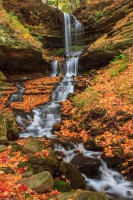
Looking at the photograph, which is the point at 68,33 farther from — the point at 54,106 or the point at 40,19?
the point at 54,106

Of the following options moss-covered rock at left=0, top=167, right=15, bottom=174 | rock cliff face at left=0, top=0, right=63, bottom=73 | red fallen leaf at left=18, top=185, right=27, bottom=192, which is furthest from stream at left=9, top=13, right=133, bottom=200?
red fallen leaf at left=18, top=185, right=27, bottom=192

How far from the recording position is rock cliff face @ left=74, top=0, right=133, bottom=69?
60.9 ft

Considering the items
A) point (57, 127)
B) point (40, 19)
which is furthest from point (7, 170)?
point (40, 19)

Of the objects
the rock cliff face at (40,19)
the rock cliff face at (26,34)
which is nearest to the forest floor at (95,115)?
the rock cliff face at (26,34)

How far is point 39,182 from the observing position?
535cm

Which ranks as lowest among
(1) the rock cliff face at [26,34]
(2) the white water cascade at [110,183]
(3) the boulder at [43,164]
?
(2) the white water cascade at [110,183]

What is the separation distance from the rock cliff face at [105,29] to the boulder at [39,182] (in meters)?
13.3

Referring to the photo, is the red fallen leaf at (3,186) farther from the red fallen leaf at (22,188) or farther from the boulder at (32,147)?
the boulder at (32,147)

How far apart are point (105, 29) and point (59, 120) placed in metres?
15.2

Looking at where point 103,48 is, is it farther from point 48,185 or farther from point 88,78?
point 48,185

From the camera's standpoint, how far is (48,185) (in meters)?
5.45

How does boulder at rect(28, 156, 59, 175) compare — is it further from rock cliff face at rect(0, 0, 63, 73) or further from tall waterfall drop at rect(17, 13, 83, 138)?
rock cliff face at rect(0, 0, 63, 73)

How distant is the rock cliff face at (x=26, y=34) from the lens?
18.4 meters

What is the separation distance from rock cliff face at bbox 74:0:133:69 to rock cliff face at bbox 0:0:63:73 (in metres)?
3.44
